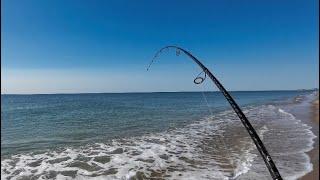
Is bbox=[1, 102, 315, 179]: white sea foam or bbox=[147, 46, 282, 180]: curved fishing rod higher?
bbox=[147, 46, 282, 180]: curved fishing rod

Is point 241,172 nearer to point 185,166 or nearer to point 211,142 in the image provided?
point 185,166

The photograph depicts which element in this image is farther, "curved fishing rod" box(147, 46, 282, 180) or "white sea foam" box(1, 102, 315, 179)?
"white sea foam" box(1, 102, 315, 179)

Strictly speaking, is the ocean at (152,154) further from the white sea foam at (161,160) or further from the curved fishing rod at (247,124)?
the curved fishing rod at (247,124)

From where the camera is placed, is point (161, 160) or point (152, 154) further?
point (152, 154)

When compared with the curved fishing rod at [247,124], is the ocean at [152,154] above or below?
below

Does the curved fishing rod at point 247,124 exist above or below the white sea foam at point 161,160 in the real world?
above

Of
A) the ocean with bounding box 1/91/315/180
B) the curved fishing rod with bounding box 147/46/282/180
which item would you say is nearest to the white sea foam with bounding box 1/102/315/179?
the ocean with bounding box 1/91/315/180

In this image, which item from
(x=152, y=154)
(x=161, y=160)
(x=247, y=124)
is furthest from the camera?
(x=152, y=154)

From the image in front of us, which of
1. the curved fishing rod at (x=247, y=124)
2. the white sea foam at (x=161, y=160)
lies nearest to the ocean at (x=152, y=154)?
the white sea foam at (x=161, y=160)

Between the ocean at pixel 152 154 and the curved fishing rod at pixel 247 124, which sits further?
the ocean at pixel 152 154

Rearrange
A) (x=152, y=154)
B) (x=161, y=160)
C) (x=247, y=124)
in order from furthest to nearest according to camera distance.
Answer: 1. (x=152, y=154)
2. (x=161, y=160)
3. (x=247, y=124)

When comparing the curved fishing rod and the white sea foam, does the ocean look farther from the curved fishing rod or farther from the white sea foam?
the curved fishing rod

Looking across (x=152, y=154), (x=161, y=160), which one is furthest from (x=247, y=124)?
(x=152, y=154)

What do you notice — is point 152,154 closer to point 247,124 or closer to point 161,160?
point 161,160
